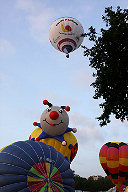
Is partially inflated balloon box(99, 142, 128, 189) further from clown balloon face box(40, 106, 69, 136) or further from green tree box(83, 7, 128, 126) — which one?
green tree box(83, 7, 128, 126)

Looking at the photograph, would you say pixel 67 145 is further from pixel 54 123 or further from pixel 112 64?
pixel 112 64

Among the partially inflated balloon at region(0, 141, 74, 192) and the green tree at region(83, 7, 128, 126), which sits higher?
the green tree at region(83, 7, 128, 126)

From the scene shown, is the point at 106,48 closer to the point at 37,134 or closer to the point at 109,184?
the point at 37,134

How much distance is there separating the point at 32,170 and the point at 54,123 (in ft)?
27.4

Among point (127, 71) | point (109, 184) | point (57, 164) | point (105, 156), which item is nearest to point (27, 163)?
point (57, 164)

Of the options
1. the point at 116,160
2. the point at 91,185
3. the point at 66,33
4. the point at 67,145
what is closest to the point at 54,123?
the point at 67,145

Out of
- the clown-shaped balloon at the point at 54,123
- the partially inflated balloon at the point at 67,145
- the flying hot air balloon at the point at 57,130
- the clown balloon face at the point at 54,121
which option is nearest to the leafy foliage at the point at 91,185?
the partially inflated balloon at the point at 67,145

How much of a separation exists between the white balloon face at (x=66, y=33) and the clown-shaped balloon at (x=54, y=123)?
597cm

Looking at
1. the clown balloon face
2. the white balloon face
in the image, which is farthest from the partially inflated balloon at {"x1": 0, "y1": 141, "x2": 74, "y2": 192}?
the white balloon face

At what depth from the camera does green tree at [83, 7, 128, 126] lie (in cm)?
1291

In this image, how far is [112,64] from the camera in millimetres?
13039

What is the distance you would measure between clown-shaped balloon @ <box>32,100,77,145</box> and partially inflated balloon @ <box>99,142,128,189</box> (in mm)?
4969

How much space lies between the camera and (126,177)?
70.5 feet

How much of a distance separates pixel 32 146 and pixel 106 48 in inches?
260
